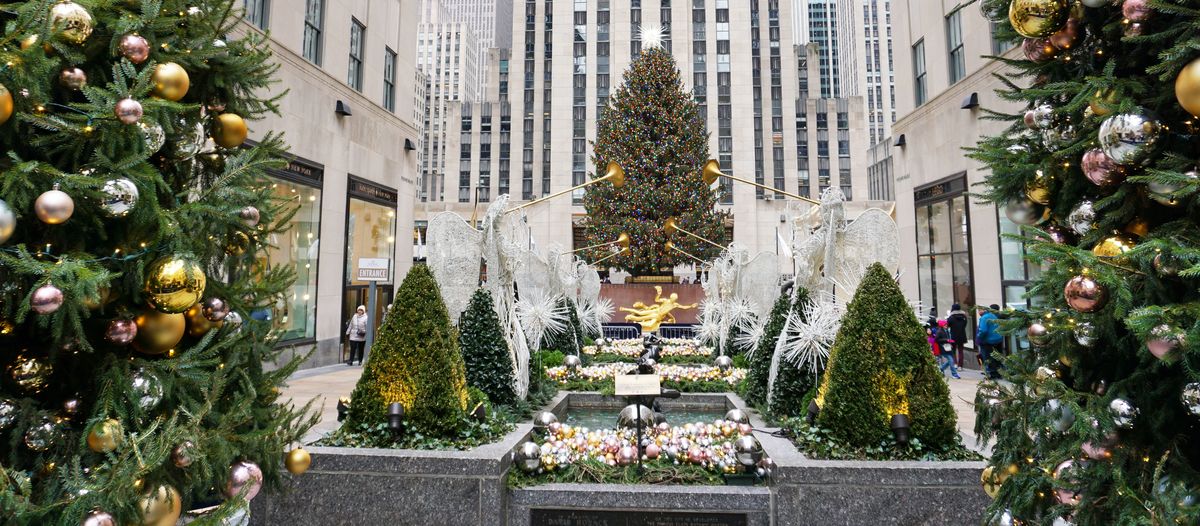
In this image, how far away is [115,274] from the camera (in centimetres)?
187

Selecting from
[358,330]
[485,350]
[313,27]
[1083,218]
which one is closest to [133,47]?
[1083,218]

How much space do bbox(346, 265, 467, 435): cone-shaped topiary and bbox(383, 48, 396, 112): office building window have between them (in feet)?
42.7

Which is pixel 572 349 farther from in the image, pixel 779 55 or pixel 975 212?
pixel 779 55

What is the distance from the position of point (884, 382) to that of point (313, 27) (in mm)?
14477

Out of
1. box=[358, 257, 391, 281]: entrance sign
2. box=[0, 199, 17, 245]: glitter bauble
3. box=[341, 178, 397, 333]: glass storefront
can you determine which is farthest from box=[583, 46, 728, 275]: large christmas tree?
box=[0, 199, 17, 245]: glitter bauble

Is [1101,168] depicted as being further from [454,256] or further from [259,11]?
[259,11]

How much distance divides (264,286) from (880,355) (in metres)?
4.84

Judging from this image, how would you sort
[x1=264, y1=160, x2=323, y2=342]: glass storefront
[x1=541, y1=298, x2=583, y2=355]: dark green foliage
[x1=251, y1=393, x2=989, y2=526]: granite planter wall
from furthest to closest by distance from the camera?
1. [x1=541, y1=298, x2=583, y2=355]: dark green foliage
2. [x1=264, y1=160, x2=323, y2=342]: glass storefront
3. [x1=251, y1=393, x2=989, y2=526]: granite planter wall

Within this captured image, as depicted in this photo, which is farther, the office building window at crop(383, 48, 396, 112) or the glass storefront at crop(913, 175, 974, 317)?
the office building window at crop(383, 48, 396, 112)

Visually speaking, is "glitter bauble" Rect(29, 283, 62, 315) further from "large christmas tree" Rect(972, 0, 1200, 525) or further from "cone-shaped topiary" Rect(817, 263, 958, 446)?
"cone-shaped topiary" Rect(817, 263, 958, 446)

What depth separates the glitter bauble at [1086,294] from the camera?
219 centimetres

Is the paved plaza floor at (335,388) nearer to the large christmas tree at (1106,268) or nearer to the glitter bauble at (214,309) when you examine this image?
the large christmas tree at (1106,268)

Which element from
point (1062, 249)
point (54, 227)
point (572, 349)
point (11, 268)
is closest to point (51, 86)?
point (54, 227)

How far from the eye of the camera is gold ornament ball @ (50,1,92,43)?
5.97 ft
